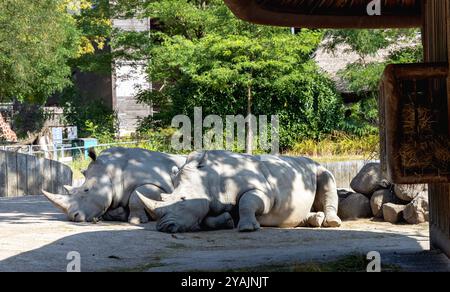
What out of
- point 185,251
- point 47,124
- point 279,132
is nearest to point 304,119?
point 279,132

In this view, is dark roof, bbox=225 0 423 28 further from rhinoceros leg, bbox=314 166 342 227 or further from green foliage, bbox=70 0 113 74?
green foliage, bbox=70 0 113 74

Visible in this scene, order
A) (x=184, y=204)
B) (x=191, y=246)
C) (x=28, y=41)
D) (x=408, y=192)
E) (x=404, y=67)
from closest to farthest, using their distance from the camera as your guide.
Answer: (x=404, y=67) → (x=191, y=246) → (x=184, y=204) → (x=408, y=192) → (x=28, y=41)

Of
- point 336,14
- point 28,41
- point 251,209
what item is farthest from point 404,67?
point 28,41

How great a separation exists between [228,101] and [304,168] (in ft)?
47.3

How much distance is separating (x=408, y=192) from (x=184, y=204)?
12.7 feet

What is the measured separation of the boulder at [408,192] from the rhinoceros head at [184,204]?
329cm

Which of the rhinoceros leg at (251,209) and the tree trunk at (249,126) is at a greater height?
the tree trunk at (249,126)

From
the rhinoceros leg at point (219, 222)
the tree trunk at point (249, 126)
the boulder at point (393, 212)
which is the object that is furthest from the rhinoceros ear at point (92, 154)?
the tree trunk at point (249, 126)

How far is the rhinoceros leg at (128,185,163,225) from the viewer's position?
15.0 m

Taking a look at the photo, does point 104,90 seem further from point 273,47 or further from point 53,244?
point 53,244

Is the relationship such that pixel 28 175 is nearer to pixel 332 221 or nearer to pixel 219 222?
pixel 219 222

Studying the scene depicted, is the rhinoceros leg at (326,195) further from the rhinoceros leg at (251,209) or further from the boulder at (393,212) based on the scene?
the rhinoceros leg at (251,209)

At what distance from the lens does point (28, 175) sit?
72.6 ft

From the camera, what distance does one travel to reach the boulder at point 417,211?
14945 mm
